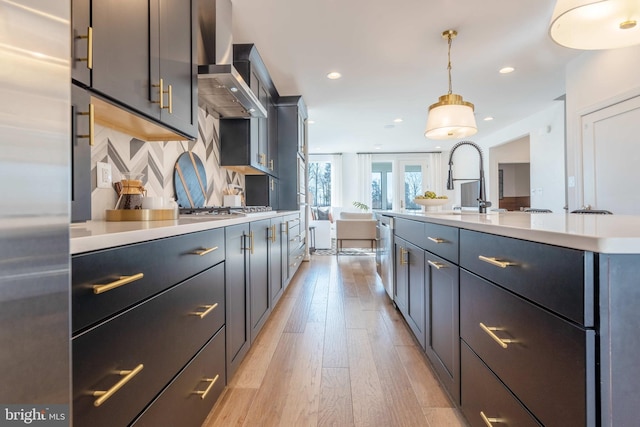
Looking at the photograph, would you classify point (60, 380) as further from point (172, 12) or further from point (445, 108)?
point (445, 108)

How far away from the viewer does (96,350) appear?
0.69 m

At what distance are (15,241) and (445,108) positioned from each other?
3011mm

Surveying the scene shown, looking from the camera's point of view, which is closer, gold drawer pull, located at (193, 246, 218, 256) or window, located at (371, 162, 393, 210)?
gold drawer pull, located at (193, 246, 218, 256)

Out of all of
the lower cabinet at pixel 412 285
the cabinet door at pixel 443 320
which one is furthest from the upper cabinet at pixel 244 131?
the cabinet door at pixel 443 320

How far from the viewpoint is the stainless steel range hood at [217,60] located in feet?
6.61

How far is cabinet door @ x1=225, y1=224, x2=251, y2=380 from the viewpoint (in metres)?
1.53

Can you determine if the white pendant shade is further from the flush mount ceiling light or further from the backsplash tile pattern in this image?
the backsplash tile pattern

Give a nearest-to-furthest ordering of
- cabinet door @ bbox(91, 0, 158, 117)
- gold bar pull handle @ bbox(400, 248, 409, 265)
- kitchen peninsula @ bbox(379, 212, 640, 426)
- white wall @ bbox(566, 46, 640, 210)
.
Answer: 1. kitchen peninsula @ bbox(379, 212, 640, 426)
2. cabinet door @ bbox(91, 0, 158, 117)
3. gold bar pull handle @ bbox(400, 248, 409, 265)
4. white wall @ bbox(566, 46, 640, 210)

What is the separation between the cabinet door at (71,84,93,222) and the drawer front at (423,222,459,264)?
137 centimetres

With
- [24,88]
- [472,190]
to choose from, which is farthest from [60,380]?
[472,190]

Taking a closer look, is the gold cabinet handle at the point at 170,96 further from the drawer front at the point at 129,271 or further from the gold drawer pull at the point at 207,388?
the gold drawer pull at the point at 207,388

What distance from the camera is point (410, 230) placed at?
213 cm

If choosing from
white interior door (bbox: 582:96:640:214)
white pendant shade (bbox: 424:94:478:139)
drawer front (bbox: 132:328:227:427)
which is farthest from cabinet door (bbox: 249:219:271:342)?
white interior door (bbox: 582:96:640:214)

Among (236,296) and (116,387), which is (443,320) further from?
(116,387)
